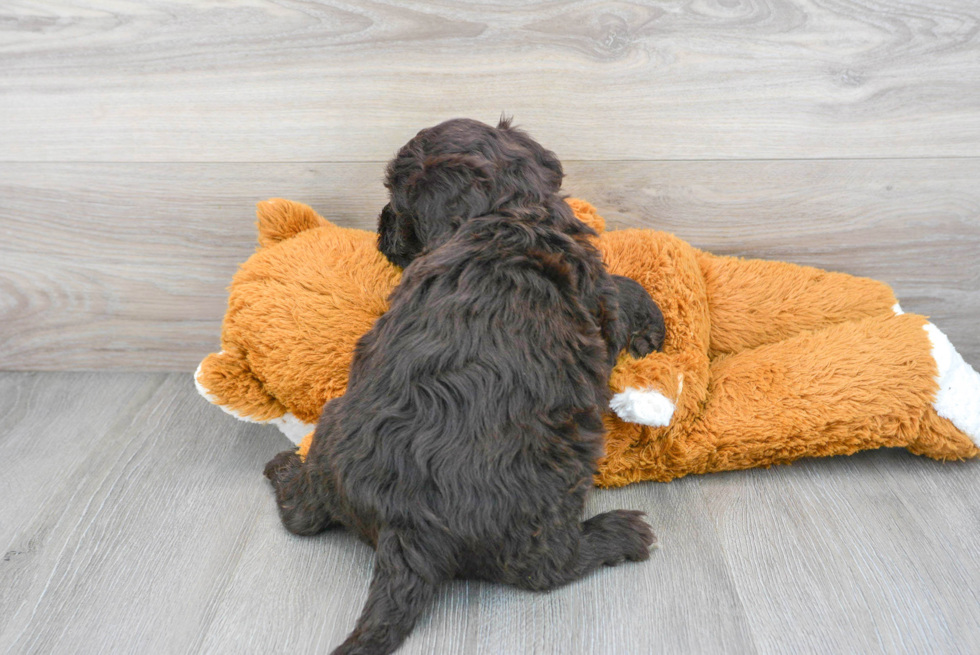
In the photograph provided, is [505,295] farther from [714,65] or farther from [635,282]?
[714,65]

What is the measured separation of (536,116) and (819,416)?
41.8 inches

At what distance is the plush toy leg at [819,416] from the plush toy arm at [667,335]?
0.28 ft

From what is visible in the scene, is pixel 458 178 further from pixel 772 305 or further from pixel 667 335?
pixel 772 305

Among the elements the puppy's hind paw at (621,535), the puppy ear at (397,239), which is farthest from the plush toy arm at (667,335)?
the puppy ear at (397,239)

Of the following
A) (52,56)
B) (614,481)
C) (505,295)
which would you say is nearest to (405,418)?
(505,295)

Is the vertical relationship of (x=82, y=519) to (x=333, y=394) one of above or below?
below

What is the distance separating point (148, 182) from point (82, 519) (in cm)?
96

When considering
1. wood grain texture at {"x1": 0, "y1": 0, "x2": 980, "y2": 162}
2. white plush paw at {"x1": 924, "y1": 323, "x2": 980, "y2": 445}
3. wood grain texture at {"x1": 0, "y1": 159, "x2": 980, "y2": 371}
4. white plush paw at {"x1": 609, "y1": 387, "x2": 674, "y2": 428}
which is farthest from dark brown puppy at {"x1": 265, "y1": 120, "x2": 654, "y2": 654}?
white plush paw at {"x1": 924, "y1": 323, "x2": 980, "y2": 445}

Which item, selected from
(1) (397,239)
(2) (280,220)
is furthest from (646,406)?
(2) (280,220)

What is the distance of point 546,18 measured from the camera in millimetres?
1863

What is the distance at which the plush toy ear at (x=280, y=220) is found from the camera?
75.2 inches

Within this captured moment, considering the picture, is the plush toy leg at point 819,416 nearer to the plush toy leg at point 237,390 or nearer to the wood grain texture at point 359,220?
the wood grain texture at point 359,220

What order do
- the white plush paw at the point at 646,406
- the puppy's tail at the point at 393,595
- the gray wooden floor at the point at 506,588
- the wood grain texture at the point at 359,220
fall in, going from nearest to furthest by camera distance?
the puppy's tail at the point at 393,595, the gray wooden floor at the point at 506,588, the white plush paw at the point at 646,406, the wood grain texture at the point at 359,220

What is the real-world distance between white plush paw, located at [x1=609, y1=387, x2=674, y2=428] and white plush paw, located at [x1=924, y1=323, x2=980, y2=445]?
687 millimetres
